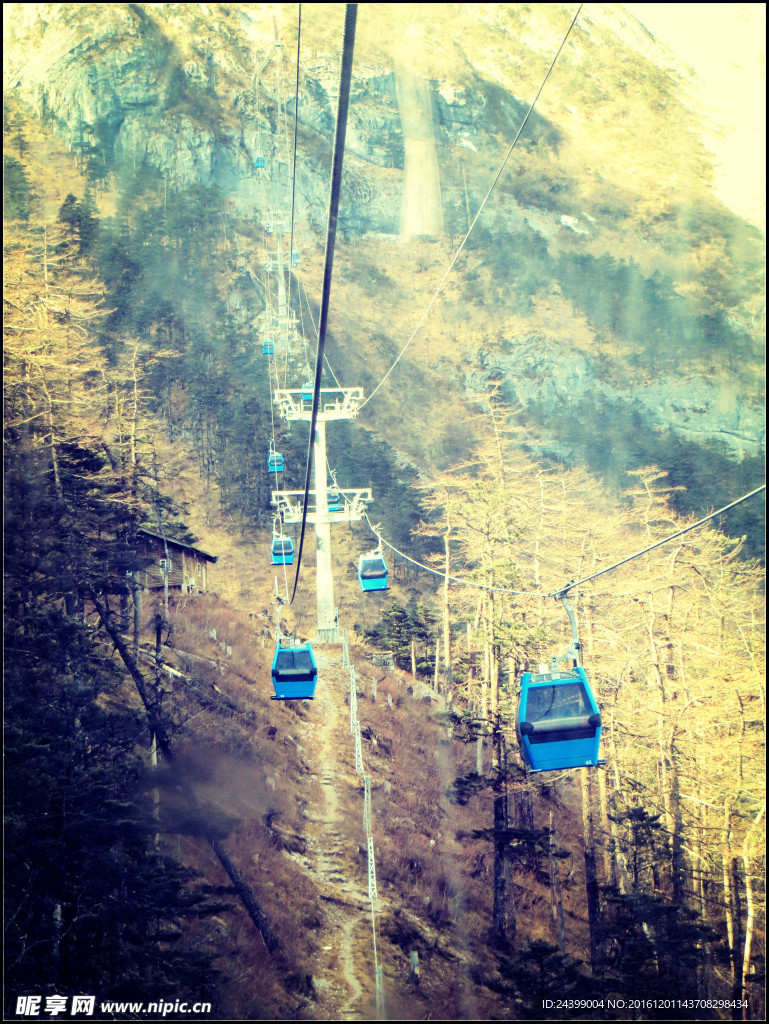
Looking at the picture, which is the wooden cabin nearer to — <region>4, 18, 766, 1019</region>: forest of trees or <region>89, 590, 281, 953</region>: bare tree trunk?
<region>4, 18, 766, 1019</region>: forest of trees

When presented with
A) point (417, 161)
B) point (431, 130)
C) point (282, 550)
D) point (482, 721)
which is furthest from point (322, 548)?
point (431, 130)

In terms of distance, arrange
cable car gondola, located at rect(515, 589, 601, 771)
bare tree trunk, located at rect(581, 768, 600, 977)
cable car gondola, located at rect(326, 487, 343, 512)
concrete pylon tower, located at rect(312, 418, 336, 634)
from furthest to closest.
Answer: cable car gondola, located at rect(326, 487, 343, 512) → concrete pylon tower, located at rect(312, 418, 336, 634) → bare tree trunk, located at rect(581, 768, 600, 977) → cable car gondola, located at rect(515, 589, 601, 771)

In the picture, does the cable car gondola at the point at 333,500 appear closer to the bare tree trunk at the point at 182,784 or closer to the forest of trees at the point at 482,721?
the forest of trees at the point at 482,721

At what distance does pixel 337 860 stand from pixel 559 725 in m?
11.8

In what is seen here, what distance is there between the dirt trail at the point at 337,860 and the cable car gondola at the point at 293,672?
268 inches

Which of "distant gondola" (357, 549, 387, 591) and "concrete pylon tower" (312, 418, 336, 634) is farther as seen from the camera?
"concrete pylon tower" (312, 418, 336, 634)

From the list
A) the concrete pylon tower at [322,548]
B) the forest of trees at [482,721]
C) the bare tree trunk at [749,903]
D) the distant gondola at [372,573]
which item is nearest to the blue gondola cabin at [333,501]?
the concrete pylon tower at [322,548]

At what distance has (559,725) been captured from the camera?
8.06 meters

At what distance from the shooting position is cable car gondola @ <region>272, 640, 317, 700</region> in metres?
12.8

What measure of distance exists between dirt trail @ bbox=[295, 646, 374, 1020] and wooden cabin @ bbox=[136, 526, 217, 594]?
18.0 feet

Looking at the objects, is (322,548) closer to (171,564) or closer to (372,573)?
(372,573)

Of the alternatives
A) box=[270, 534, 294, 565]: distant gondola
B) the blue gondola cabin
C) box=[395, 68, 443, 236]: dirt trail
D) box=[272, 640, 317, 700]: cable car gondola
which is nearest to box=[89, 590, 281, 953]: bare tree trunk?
box=[270, 534, 294, 565]: distant gondola

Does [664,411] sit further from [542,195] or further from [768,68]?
[768,68]

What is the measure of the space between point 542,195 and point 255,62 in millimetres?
25789
